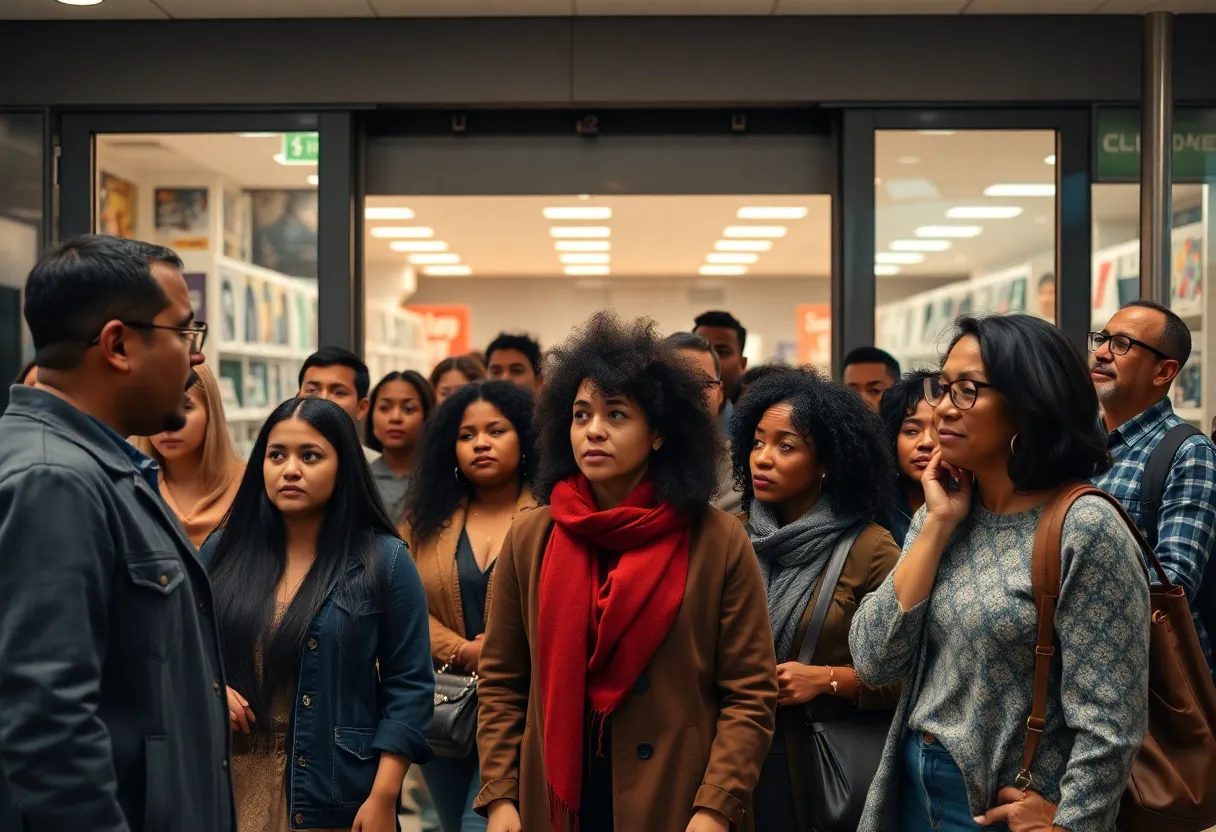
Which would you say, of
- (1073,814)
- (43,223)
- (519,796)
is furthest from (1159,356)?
(43,223)

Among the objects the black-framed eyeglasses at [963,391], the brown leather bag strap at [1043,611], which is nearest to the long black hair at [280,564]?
the black-framed eyeglasses at [963,391]

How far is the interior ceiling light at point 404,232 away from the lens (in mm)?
7008

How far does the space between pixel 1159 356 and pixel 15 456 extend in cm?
317

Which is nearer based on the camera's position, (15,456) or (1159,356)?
(15,456)

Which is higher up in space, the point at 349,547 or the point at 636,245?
the point at 636,245

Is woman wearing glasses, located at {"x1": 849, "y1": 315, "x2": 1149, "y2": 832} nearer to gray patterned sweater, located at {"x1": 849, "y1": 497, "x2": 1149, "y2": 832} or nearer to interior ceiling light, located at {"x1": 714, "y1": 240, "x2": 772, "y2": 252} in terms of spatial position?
gray patterned sweater, located at {"x1": 849, "y1": 497, "x2": 1149, "y2": 832}

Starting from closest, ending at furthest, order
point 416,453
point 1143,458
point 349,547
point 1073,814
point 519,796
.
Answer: point 1073,814
point 519,796
point 349,547
point 1143,458
point 416,453

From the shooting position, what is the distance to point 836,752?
10.0ft

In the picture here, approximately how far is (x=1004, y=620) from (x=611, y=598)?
83 centimetres

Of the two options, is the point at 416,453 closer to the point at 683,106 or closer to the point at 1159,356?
the point at 1159,356

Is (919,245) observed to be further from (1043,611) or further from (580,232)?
(1043,611)

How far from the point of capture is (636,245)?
23.7ft

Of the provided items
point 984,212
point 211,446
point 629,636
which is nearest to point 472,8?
point 984,212

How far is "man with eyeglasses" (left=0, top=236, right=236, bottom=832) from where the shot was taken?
1747 millimetres
